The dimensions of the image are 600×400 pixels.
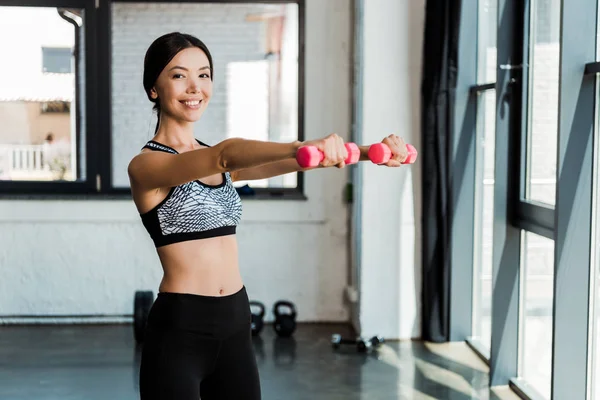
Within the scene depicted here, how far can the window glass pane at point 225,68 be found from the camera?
5566mm

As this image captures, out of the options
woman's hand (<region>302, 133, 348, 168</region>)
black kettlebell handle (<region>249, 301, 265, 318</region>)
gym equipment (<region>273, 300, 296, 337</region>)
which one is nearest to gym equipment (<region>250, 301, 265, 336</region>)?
black kettlebell handle (<region>249, 301, 265, 318</region>)

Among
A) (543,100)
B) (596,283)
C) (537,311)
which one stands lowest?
(537,311)

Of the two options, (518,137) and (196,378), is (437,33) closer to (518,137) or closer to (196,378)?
(518,137)

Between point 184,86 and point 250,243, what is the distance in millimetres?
3672

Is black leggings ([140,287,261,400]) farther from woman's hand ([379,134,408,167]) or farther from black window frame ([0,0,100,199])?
black window frame ([0,0,100,199])

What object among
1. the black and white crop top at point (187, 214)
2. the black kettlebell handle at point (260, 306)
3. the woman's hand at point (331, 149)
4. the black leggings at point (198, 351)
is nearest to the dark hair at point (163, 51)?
the black and white crop top at point (187, 214)

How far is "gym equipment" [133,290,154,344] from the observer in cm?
497

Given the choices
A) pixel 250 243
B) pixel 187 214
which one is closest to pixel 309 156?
pixel 187 214

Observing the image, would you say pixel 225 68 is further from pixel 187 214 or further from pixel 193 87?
pixel 187 214

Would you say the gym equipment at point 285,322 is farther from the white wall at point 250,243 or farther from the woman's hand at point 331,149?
the woman's hand at point 331,149

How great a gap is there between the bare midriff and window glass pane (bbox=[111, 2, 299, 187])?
3640 mm

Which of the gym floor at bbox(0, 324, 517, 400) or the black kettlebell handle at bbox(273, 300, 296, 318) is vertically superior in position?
the black kettlebell handle at bbox(273, 300, 296, 318)

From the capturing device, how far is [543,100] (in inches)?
146

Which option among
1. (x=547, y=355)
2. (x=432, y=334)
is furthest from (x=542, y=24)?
(x=432, y=334)
